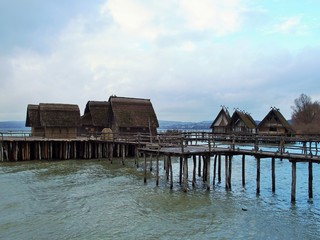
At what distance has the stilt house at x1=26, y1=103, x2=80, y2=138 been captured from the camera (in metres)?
37.3

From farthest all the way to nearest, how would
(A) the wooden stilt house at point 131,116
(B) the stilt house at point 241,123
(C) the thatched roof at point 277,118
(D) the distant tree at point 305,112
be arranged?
(D) the distant tree at point 305,112
(B) the stilt house at point 241,123
(C) the thatched roof at point 277,118
(A) the wooden stilt house at point 131,116

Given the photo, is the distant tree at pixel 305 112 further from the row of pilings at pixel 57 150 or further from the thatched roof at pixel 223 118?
the row of pilings at pixel 57 150

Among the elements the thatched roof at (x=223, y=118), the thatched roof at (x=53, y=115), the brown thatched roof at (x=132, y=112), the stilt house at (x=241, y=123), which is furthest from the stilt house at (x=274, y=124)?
the thatched roof at (x=53, y=115)

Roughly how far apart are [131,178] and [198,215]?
30.4 feet

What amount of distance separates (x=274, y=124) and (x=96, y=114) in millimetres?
28311

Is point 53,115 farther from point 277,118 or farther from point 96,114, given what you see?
point 277,118

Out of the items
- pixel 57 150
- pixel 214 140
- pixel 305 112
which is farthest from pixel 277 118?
pixel 214 140

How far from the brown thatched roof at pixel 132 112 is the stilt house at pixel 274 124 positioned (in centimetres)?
1984

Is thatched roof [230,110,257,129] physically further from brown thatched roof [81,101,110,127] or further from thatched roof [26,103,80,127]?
thatched roof [26,103,80,127]

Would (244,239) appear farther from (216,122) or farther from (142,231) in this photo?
(216,122)

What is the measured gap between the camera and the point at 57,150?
34188 millimetres

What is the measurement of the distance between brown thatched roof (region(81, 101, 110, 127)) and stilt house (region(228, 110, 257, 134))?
71.8ft

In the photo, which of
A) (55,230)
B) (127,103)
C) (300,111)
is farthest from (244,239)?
(300,111)

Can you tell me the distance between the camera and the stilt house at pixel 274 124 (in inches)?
2106
